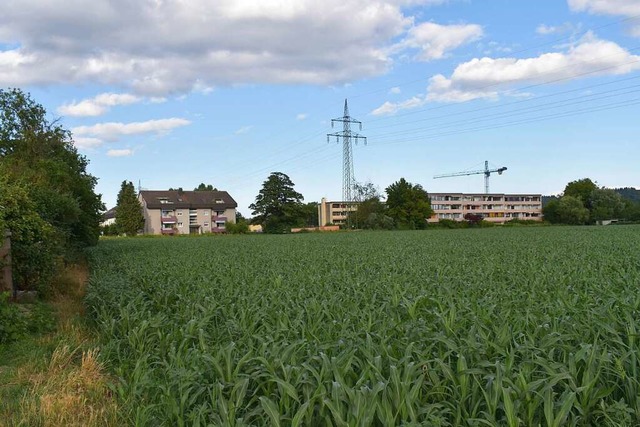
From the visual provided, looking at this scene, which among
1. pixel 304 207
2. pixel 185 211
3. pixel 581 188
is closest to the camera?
pixel 304 207

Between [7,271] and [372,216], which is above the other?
[372,216]

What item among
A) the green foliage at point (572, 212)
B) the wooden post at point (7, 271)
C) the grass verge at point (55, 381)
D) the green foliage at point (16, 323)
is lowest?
the grass verge at point (55, 381)

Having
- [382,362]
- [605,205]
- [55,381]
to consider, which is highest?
[605,205]

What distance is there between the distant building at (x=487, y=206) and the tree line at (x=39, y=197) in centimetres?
11807

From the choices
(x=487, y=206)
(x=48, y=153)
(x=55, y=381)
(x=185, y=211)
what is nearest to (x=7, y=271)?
(x=55, y=381)

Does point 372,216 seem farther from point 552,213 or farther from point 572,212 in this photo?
point 572,212

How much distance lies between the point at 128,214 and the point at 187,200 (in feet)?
47.1

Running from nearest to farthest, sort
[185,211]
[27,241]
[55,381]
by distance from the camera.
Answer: [55,381]
[27,241]
[185,211]

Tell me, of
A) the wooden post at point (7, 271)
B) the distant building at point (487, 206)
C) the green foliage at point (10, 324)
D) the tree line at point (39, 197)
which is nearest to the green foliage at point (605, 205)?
the distant building at point (487, 206)

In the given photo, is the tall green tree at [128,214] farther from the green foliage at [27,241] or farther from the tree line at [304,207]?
the green foliage at [27,241]

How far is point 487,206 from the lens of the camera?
481 ft

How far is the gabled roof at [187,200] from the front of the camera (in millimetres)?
106562

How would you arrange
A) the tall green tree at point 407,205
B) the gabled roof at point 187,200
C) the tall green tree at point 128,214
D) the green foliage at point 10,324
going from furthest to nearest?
1. the gabled roof at point 187,200
2. the tall green tree at point 128,214
3. the tall green tree at point 407,205
4. the green foliage at point 10,324

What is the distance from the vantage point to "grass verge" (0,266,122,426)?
464 cm
